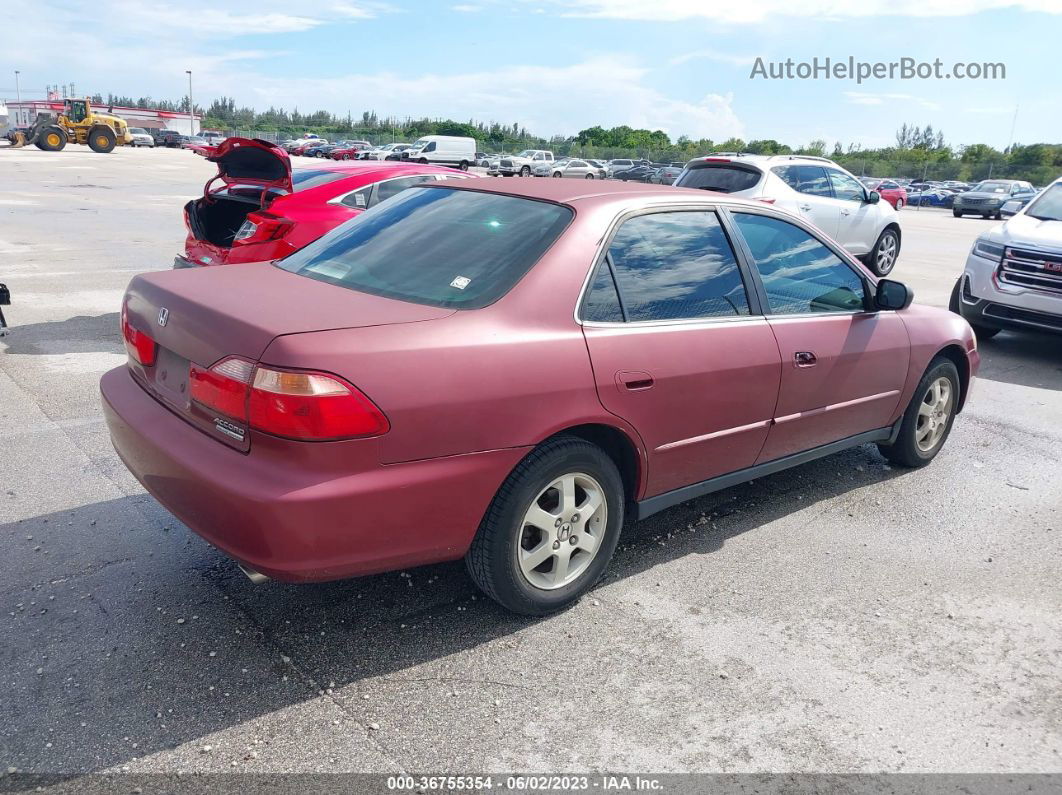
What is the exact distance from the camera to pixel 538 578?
10.8 feet

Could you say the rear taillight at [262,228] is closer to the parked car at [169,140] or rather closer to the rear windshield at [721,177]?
the rear windshield at [721,177]

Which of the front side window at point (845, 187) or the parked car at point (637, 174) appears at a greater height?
the parked car at point (637, 174)

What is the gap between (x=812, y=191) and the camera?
12.4m

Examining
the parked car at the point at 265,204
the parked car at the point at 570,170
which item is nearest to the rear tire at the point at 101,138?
the parked car at the point at 570,170

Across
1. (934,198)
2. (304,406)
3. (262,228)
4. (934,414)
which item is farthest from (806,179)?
(934,198)

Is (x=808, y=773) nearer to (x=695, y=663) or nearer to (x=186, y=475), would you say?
(x=695, y=663)

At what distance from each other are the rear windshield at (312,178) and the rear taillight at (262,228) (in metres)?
1.06

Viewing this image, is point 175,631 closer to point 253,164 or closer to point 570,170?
point 253,164

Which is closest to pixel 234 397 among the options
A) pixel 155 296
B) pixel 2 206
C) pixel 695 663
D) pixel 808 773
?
pixel 155 296

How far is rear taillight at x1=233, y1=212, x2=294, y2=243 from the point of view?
6.86 meters

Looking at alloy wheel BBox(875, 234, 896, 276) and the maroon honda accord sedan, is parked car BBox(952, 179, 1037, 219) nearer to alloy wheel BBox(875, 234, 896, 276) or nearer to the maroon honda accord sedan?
alloy wheel BBox(875, 234, 896, 276)

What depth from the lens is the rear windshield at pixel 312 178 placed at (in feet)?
26.6

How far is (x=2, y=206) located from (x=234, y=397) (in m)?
18.4

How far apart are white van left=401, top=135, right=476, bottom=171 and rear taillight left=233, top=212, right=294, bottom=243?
44.7 meters
